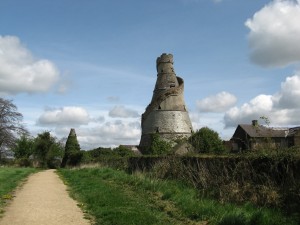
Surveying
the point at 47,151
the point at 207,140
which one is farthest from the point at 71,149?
the point at 207,140

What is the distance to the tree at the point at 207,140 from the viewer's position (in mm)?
49719

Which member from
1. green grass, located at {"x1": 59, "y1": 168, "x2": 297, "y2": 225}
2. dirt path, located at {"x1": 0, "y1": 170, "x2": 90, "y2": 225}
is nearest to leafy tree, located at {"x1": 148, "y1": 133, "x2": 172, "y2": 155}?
green grass, located at {"x1": 59, "y1": 168, "x2": 297, "y2": 225}

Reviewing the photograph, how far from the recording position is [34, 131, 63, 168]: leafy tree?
226 ft

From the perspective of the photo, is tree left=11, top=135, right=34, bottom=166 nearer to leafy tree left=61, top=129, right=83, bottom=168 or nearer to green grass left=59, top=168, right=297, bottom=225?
leafy tree left=61, top=129, right=83, bottom=168

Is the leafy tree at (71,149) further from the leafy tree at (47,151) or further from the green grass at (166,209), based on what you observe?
the green grass at (166,209)

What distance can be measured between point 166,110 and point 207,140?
10.0m

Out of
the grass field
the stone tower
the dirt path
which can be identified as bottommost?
the dirt path

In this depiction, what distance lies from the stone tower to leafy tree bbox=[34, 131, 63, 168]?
1830 centimetres

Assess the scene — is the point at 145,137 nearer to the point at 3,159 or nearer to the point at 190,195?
the point at 3,159

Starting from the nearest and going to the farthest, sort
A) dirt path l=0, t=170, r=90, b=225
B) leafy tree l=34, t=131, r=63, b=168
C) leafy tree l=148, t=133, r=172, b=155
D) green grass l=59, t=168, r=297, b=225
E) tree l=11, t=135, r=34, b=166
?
green grass l=59, t=168, r=297, b=225
dirt path l=0, t=170, r=90, b=225
leafy tree l=148, t=133, r=172, b=155
leafy tree l=34, t=131, r=63, b=168
tree l=11, t=135, r=34, b=166

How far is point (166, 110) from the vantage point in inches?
2317

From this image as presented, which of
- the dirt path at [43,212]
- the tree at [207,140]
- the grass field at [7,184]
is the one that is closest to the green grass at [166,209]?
the dirt path at [43,212]

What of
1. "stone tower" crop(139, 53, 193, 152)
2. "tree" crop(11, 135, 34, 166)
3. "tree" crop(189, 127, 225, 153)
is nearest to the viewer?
"tree" crop(189, 127, 225, 153)

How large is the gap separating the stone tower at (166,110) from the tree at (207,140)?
5154 mm
